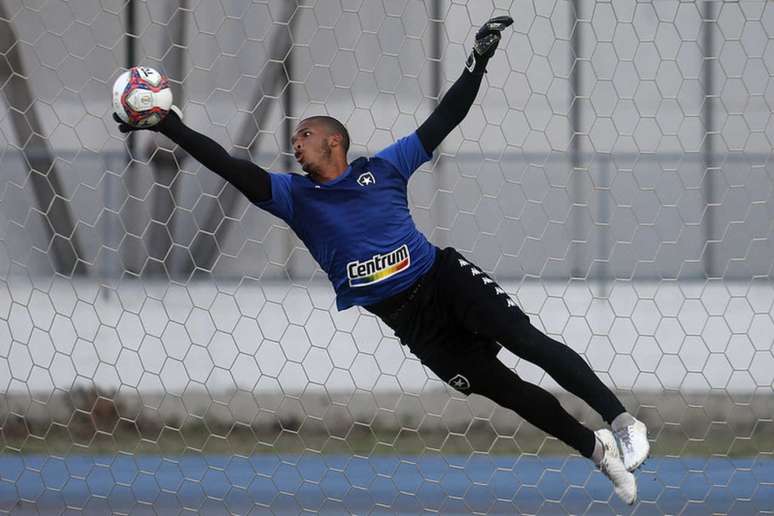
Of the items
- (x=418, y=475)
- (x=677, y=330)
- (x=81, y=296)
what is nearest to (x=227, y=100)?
(x=81, y=296)

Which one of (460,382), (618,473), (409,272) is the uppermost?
(409,272)

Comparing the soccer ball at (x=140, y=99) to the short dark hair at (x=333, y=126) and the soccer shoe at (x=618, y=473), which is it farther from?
the soccer shoe at (x=618, y=473)

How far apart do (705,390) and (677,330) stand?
1.11 feet

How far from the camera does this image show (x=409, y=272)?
366cm

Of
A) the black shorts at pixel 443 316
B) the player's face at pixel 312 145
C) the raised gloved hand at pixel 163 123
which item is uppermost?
the raised gloved hand at pixel 163 123

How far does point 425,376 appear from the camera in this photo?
5.82 m

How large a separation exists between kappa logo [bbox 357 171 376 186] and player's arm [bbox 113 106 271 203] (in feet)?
0.98

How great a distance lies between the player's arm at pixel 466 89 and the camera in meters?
3.51

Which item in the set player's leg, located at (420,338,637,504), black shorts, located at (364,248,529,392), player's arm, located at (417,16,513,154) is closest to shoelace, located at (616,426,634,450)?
player's leg, located at (420,338,637,504)

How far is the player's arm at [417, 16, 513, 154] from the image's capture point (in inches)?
138

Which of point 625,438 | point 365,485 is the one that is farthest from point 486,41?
point 365,485

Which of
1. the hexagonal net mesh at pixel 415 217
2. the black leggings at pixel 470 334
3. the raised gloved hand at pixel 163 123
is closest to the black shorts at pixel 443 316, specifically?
the black leggings at pixel 470 334

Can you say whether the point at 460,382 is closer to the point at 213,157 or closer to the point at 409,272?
the point at 409,272

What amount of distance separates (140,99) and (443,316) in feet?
3.85
